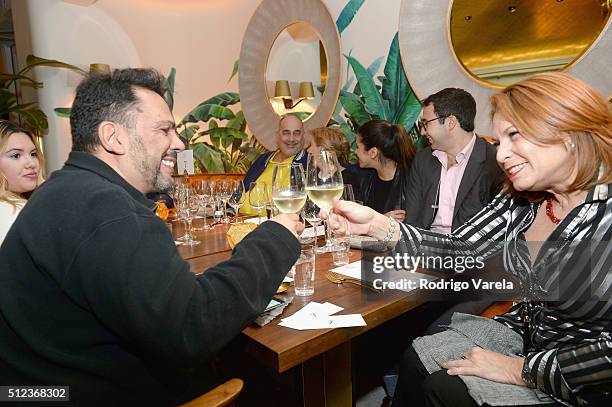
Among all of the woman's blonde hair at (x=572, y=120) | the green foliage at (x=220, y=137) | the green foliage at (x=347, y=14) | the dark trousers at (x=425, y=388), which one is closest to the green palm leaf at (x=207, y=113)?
the green foliage at (x=220, y=137)

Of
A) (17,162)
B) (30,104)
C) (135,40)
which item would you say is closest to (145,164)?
(17,162)

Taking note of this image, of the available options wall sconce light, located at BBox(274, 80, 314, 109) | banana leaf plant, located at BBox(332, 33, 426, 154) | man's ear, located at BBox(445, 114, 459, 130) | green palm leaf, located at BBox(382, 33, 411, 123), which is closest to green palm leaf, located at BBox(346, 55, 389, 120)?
banana leaf plant, located at BBox(332, 33, 426, 154)

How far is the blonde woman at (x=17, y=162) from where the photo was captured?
7.53 ft

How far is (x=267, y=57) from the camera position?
495 cm

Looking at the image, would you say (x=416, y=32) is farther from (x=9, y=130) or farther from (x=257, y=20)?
(x=9, y=130)

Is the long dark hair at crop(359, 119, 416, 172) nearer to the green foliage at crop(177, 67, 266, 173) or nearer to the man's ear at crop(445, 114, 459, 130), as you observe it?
the man's ear at crop(445, 114, 459, 130)

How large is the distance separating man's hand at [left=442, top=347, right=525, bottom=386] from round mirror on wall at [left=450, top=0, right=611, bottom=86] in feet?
7.69

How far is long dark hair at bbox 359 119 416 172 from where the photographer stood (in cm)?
321

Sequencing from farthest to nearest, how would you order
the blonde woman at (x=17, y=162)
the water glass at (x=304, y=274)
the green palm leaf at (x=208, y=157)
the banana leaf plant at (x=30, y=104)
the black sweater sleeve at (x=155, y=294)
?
the green palm leaf at (x=208, y=157)
the banana leaf plant at (x=30, y=104)
the blonde woman at (x=17, y=162)
the water glass at (x=304, y=274)
the black sweater sleeve at (x=155, y=294)

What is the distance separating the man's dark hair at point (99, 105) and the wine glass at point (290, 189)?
47 centimetres

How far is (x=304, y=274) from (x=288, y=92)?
12.1 ft

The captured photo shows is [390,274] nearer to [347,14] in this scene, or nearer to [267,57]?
[347,14]

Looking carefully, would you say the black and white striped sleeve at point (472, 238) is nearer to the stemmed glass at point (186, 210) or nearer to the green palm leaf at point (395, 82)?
the stemmed glass at point (186, 210)

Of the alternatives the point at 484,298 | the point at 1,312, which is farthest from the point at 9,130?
the point at 484,298
